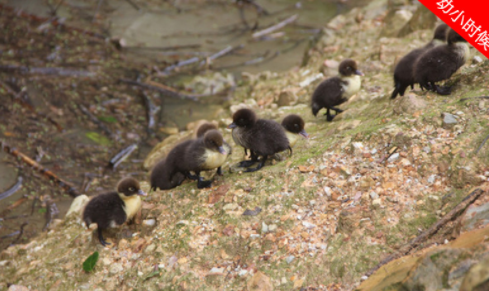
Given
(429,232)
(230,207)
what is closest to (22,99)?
(230,207)

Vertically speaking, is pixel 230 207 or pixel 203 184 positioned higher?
pixel 230 207

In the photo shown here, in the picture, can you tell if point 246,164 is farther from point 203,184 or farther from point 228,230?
point 228,230

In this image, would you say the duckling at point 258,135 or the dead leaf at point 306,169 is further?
the duckling at point 258,135

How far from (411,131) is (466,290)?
2332 mm

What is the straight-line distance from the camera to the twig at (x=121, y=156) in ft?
25.4

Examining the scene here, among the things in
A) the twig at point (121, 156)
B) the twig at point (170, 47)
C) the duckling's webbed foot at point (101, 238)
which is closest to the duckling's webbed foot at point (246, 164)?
the duckling's webbed foot at point (101, 238)

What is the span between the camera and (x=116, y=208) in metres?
4.85

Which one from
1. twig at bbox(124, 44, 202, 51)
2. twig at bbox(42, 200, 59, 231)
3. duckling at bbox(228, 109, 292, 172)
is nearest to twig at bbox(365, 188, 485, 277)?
duckling at bbox(228, 109, 292, 172)

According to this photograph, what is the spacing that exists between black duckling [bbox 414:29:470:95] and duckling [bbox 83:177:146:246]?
140 inches

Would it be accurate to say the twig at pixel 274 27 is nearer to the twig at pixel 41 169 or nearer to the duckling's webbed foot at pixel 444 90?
the twig at pixel 41 169

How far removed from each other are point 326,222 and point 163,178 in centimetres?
264

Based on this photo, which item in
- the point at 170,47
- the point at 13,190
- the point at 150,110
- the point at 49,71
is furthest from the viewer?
the point at 170,47

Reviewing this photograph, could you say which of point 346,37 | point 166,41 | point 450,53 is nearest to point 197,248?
point 450,53

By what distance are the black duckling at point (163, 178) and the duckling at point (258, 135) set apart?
1.04 metres
